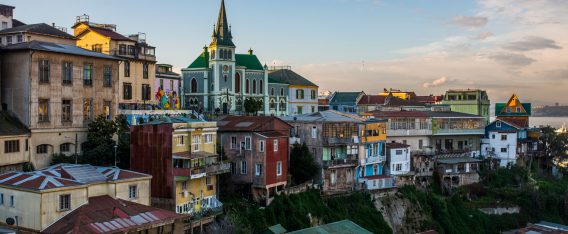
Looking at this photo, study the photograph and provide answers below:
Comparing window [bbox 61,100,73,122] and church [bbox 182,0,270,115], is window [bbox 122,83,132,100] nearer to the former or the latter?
window [bbox 61,100,73,122]

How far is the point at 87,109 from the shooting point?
43.0m

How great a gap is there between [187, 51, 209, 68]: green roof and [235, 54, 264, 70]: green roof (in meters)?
4.51

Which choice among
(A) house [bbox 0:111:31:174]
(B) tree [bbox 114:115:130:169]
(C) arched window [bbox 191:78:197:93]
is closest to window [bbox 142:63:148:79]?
(B) tree [bbox 114:115:130:169]

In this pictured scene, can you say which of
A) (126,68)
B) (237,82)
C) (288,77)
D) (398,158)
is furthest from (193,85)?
(398,158)

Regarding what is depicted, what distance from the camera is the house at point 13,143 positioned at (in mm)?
36375

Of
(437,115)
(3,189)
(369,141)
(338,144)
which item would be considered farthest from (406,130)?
(3,189)

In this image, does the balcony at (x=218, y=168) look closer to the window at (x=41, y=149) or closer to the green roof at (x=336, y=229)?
the green roof at (x=336, y=229)

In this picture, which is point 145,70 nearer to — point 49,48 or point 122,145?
point 122,145

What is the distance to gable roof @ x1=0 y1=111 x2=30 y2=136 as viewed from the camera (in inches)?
1457

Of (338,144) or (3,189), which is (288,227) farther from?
(3,189)

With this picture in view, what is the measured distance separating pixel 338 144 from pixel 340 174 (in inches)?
105

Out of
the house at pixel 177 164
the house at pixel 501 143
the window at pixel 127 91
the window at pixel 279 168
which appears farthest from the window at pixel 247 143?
the house at pixel 501 143

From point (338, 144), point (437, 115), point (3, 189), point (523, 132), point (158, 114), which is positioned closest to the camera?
point (3, 189)

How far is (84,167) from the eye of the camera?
3459cm
